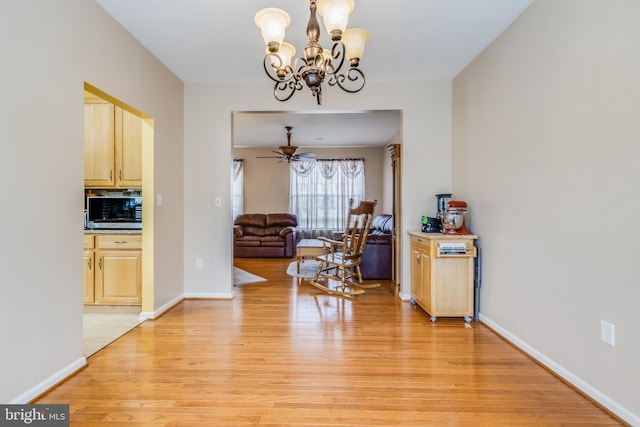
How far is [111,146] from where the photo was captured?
319cm

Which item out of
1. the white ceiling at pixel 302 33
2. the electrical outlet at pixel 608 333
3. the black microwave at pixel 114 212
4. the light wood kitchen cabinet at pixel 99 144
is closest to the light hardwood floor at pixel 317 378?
the electrical outlet at pixel 608 333

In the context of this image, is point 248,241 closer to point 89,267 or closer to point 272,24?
point 89,267

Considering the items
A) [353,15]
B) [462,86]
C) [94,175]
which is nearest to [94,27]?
[94,175]

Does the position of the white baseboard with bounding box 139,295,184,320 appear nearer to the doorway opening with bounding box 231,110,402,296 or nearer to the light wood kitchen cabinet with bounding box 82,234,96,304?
the light wood kitchen cabinet with bounding box 82,234,96,304

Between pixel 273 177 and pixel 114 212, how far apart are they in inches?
186

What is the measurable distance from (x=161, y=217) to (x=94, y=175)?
83 centimetres

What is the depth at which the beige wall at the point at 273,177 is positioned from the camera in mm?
7676

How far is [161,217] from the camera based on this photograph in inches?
124

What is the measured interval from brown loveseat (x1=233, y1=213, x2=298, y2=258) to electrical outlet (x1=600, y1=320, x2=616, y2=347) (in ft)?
17.7

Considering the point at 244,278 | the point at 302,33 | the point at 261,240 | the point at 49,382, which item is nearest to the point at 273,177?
the point at 261,240

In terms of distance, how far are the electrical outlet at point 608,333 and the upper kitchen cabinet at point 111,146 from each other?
3831 millimetres

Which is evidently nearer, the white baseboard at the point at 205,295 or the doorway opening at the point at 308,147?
the white baseboard at the point at 205,295

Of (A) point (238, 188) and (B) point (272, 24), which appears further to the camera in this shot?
(A) point (238, 188)

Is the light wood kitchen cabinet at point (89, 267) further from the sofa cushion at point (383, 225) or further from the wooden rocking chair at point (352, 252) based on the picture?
the sofa cushion at point (383, 225)
